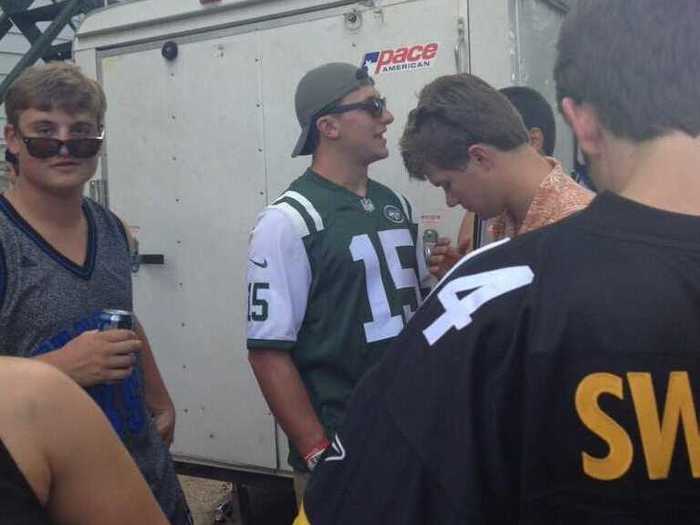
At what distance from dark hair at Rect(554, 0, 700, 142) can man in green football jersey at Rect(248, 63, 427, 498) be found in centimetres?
159

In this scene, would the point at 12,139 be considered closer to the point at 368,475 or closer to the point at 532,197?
the point at 532,197

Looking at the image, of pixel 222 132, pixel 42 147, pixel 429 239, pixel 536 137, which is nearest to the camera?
pixel 42 147

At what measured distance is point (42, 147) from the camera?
2262 mm

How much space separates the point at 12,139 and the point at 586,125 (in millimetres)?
1727

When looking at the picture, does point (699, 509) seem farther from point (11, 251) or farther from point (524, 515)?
point (11, 251)

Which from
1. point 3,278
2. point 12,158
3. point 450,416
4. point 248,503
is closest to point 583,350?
point 450,416

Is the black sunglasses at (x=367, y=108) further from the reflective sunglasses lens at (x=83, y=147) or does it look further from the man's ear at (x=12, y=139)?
the man's ear at (x=12, y=139)

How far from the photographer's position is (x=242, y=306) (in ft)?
13.6

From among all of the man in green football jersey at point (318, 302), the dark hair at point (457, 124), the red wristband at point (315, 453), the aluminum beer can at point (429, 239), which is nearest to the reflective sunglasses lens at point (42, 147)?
the man in green football jersey at point (318, 302)

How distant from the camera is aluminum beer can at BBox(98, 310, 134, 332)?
2.12 metres

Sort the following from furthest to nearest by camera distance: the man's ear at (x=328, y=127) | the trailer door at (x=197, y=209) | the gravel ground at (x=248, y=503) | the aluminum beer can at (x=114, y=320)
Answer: the gravel ground at (x=248, y=503) < the trailer door at (x=197, y=209) < the man's ear at (x=328, y=127) < the aluminum beer can at (x=114, y=320)

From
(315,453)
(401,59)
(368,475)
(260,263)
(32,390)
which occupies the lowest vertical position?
(315,453)

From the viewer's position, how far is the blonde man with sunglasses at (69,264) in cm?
206

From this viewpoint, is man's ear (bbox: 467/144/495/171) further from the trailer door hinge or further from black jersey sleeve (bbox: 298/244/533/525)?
the trailer door hinge
